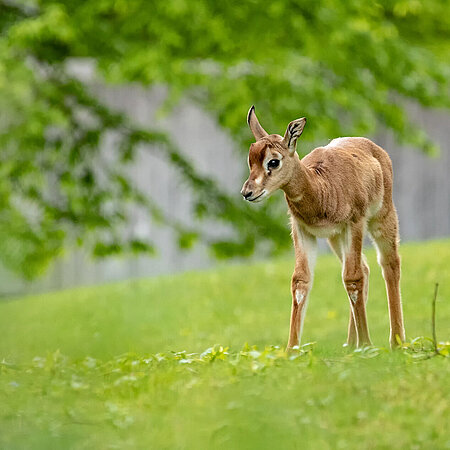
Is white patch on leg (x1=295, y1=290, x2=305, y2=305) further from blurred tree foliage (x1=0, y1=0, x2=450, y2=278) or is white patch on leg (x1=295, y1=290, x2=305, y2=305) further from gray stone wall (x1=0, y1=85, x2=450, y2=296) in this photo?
gray stone wall (x1=0, y1=85, x2=450, y2=296)

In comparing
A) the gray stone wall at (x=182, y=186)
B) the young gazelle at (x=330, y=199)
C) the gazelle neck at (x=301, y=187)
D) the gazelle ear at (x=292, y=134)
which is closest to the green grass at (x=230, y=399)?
the young gazelle at (x=330, y=199)

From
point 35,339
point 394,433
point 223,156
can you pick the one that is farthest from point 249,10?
point 394,433

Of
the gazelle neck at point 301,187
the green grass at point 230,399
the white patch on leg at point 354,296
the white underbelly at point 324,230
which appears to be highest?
the gazelle neck at point 301,187

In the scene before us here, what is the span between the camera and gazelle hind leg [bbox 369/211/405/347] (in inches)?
196

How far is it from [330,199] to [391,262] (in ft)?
2.33

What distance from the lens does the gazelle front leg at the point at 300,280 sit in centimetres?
455

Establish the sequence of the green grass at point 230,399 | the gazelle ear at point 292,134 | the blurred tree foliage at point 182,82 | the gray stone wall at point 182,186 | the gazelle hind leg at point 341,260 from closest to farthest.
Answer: the green grass at point 230,399, the gazelle ear at point 292,134, the gazelle hind leg at point 341,260, the blurred tree foliage at point 182,82, the gray stone wall at point 182,186

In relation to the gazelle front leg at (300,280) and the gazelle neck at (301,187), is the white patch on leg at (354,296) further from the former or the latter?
the gazelle neck at (301,187)

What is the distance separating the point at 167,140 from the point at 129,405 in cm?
789

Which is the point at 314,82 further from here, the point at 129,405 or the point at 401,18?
the point at 129,405

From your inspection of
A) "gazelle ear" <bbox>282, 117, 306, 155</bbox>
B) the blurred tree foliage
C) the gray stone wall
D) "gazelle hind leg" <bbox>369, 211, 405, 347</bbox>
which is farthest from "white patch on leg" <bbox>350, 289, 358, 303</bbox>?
the gray stone wall

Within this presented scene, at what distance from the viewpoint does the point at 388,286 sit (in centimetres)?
499

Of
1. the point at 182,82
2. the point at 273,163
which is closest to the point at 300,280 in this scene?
the point at 273,163

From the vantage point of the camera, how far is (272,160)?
4281 millimetres
